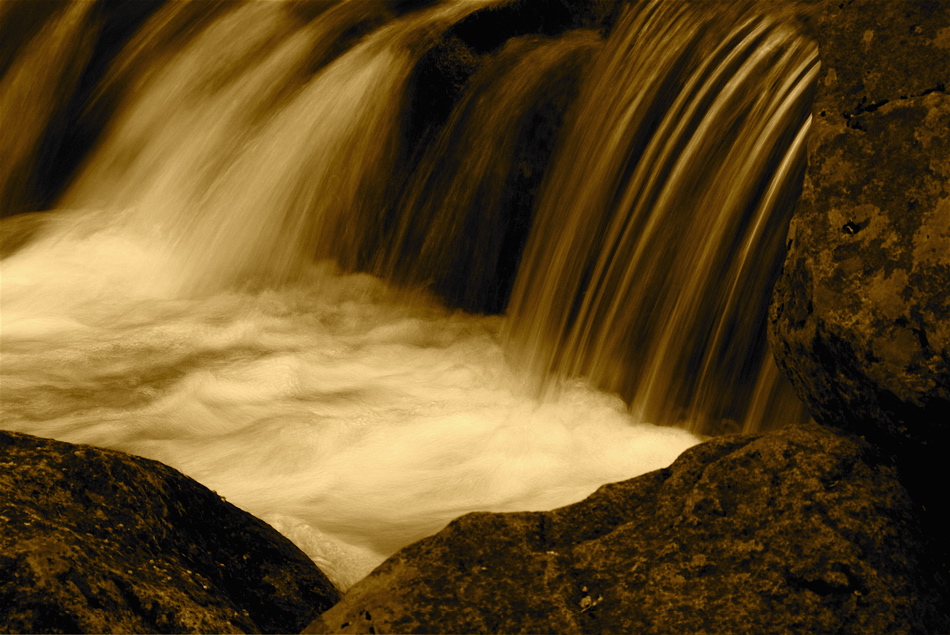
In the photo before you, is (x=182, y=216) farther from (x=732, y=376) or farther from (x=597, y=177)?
(x=732, y=376)

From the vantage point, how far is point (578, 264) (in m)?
4.43

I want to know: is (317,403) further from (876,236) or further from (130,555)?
(876,236)

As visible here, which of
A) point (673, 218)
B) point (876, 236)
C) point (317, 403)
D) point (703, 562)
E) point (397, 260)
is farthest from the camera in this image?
point (397, 260)

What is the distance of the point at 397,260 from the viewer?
207 inches

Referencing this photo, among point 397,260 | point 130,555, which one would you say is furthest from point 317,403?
point 130,555

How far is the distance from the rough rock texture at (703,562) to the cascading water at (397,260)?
46.2 inches

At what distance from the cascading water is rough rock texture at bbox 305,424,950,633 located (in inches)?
46.2

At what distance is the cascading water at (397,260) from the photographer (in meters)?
3.67

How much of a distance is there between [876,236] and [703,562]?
2.27ft

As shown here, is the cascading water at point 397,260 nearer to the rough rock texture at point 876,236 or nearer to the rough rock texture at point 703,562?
the rough rock texture at point 703,562

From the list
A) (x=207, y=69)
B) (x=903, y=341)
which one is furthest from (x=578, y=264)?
(x=207, y=69)

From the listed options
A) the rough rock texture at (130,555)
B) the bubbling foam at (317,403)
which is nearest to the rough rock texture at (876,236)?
the rough rock texture at (130,555)

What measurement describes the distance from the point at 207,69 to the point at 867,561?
19.7ft

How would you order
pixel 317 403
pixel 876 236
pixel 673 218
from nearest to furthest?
1. pixel 876 236
2. pixel 673 218
3. pixel 317 403
